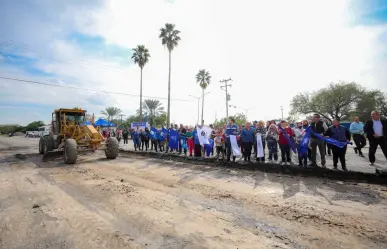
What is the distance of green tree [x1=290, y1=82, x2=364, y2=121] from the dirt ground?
146 ft

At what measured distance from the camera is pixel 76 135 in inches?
491

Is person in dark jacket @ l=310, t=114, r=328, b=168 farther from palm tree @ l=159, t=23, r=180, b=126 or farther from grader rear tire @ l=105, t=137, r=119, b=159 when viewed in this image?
palm tree @ l=159, t=23, r=180, b=126

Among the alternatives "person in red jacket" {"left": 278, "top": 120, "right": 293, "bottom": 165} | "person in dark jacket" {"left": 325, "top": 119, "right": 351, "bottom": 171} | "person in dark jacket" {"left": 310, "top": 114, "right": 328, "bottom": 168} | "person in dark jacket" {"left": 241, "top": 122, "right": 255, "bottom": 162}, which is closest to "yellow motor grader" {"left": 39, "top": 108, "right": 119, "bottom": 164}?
"person in dark jacket" {"left": 241, "top": 122, "right": 255, "bottom": 162}

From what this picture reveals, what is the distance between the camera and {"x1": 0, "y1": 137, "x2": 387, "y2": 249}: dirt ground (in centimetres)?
333

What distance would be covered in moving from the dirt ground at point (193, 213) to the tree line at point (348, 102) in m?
43.1

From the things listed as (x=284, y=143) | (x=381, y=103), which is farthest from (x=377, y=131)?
(x=381, y=103)

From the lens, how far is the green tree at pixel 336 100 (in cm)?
4356

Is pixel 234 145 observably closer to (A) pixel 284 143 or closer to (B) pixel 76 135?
(A) pixel 284 143

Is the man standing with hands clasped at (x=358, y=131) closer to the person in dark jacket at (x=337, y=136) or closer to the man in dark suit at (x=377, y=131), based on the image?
the man in dark suit at (x=377, y=131)

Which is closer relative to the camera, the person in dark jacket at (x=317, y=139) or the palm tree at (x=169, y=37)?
the person in dark jacket at (x=317, y=139)

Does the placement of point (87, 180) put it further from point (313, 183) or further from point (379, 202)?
point (379, 202)

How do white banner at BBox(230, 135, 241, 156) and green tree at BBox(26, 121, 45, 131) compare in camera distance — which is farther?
green tree at BBox(26, 121, 45, 131)

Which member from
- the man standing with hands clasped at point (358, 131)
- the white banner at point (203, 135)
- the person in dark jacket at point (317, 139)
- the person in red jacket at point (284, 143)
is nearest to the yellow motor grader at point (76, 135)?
the white banner at point (203, 135)

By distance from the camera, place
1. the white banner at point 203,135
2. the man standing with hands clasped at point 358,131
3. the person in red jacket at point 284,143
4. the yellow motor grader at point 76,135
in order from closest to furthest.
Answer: the person in red jacket at point 284,143, the man standing with hands clasped at point 358,131, the white banner at point 203,135, the yellow motor grader at point 76,135
